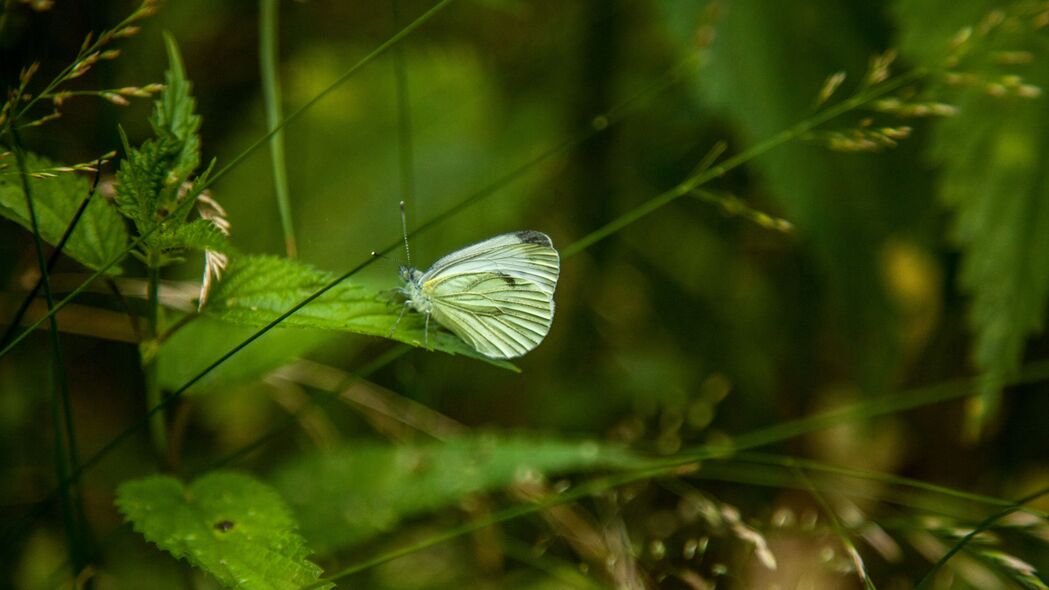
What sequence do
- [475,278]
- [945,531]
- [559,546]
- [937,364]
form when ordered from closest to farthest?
[945,531]
[475,278]
[559,546]
[937,364]

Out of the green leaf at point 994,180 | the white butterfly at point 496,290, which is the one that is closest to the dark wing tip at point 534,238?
the white butterfly at point 496,290

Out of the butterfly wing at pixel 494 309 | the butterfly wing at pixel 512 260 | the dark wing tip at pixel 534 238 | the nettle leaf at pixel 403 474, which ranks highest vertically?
the dark wing tip at pixel 534 238

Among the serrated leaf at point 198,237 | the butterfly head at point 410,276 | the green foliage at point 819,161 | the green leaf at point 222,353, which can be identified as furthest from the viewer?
the green foliage at point 819,161

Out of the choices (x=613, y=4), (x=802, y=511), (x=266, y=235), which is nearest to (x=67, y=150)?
(x=266, y=235)

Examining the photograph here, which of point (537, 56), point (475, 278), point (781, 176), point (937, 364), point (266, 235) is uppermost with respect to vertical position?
point (537, 56)

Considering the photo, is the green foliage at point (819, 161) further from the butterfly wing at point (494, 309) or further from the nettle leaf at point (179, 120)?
the nettle leaf at point (179, 120)

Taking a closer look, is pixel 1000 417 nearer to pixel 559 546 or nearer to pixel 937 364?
pixel 937 364

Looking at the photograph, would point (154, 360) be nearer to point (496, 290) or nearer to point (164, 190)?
point (164, 190)

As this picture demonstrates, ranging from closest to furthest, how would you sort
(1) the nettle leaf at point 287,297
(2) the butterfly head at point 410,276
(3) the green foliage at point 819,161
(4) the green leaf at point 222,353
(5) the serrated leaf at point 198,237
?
(5) the serrated leaf at point 198,237 → (1) the nettle leaf at point 287,297 → (4) the green leaf at point 222,353 → (2) the butterfly head at point 410,276 → (3) the green foliage at point 819,161

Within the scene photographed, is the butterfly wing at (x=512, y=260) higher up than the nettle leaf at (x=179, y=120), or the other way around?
the nettle leaf at (x=179, y=120)
